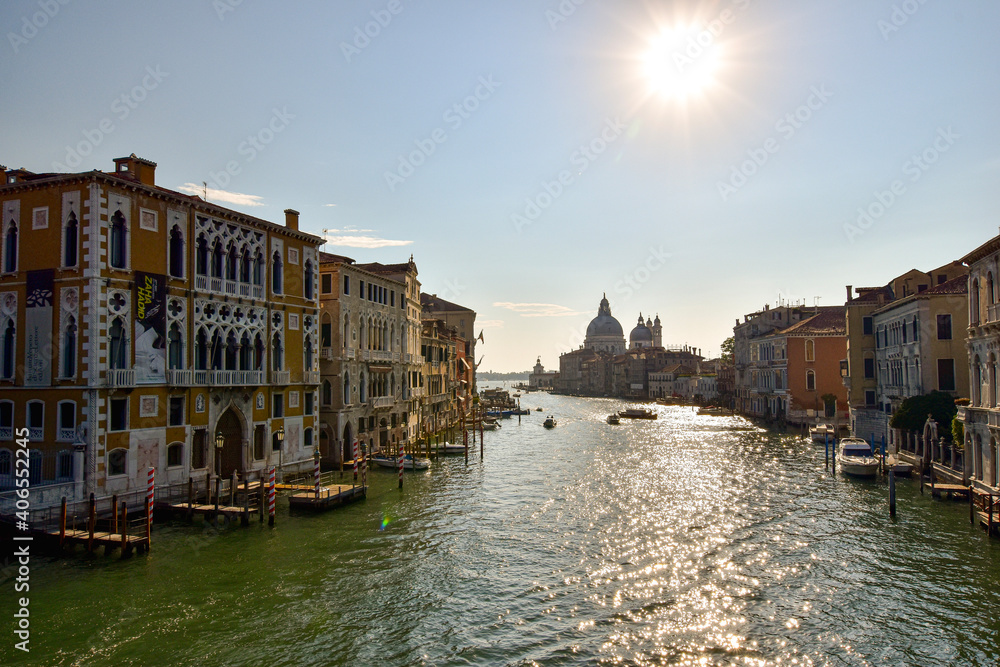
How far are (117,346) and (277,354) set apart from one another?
287 inches

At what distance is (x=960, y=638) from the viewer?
517 inches

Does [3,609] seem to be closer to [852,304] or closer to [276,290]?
[276,290]

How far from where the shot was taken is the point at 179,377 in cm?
2245

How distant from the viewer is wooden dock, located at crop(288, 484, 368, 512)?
23.7 m

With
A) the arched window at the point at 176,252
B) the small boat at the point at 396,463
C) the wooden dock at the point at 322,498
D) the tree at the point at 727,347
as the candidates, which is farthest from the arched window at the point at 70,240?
the tree at the point at 727,347

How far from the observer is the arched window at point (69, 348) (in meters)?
20.0

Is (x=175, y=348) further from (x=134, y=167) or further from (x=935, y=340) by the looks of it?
(x=935, y=340)

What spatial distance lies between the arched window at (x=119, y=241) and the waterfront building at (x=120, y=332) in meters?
0.05

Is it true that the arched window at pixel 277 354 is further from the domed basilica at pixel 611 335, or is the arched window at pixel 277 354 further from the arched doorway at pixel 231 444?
the domed basilica at pixel 611 335

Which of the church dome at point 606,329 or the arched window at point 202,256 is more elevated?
the church dome at point 606,329

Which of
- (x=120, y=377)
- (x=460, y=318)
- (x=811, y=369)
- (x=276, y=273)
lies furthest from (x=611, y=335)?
(x=120, y=377)

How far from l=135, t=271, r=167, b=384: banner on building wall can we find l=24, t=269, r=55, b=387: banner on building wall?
240 centimetres

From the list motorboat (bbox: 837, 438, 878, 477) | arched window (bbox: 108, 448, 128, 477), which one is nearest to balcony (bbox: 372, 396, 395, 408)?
arched window (bbox: 108, 448, 128, 477)

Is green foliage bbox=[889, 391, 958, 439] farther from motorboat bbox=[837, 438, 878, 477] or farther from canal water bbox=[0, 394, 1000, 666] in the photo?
canal water bbox=[0, 394, 1000, 666]
